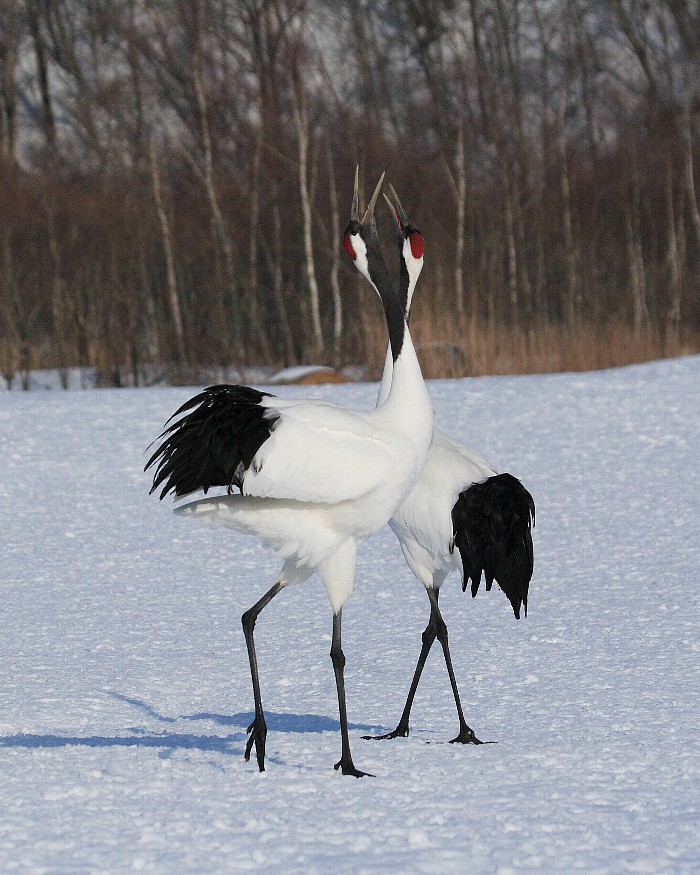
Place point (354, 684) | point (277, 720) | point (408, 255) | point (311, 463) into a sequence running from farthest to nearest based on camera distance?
point (354, 684)
point (277, 720)
point (408, 255)
point (311, 463)

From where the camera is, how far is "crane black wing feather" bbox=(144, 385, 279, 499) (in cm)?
431

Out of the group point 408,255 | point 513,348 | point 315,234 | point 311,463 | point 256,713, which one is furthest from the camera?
point 315,234

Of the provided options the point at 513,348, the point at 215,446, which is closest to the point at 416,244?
the point at 215,446

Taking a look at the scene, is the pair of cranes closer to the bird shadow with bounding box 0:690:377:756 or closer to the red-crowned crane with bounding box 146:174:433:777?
the red-crowned crane with bounding box 146:174:433:777

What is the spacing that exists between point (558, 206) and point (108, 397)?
36.3ft

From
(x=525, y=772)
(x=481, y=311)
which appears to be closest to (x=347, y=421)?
(x=525, y=772)

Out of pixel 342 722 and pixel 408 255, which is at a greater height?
pixel 408 255

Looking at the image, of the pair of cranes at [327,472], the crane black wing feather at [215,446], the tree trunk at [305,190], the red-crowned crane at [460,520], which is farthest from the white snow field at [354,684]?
the tree trunk at [305,190]

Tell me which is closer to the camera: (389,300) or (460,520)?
(389,300)

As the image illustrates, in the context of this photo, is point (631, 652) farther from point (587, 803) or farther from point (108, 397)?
point (108, 397)

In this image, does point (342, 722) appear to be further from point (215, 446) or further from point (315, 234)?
point (315, 234)

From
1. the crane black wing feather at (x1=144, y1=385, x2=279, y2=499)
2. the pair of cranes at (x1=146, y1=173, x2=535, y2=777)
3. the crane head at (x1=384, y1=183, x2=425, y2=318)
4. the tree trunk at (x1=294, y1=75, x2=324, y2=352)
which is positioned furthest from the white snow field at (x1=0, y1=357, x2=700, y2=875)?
the tree trunk at (x1=294, y1=75, x2=324, y2=352)

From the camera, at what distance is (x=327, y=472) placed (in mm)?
4324

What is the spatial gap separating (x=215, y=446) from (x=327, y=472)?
358 millimetres
